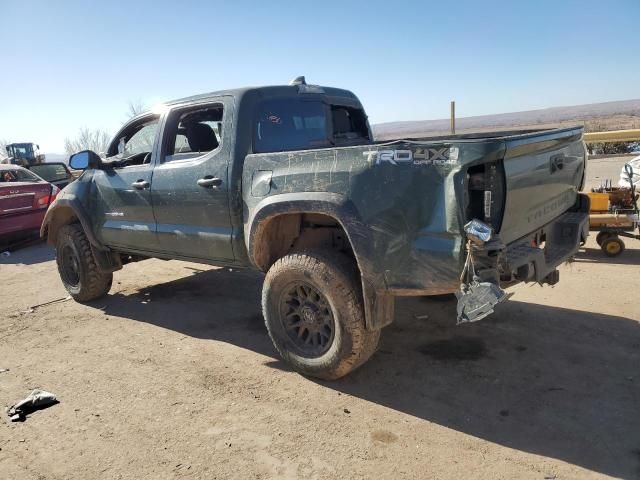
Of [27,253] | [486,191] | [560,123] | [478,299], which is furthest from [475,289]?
[560,123]

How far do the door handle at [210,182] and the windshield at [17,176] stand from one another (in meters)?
8.65

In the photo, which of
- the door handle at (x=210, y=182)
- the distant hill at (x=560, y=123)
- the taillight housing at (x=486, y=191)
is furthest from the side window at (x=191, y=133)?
the distant hill at (x=560, y=123)

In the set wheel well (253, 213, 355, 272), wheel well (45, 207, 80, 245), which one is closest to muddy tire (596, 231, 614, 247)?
wheel well (253, 213, 355, 272)

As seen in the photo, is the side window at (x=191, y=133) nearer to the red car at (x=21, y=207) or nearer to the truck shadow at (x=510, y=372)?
the truck shadow at (x=510, y=372)

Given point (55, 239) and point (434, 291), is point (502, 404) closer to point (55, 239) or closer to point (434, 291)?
point (434, 291)

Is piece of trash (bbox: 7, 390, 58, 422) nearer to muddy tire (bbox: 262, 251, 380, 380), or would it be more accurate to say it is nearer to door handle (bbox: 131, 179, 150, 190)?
muddy tire (bbox: 262, 251, 380, 380)

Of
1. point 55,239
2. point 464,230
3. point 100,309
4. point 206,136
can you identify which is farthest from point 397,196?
point 55,239

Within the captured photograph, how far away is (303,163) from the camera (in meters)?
3.36

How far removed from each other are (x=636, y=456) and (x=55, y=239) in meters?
6.05

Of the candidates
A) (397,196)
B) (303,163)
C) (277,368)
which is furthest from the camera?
(277,368)

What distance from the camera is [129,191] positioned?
4809 mm

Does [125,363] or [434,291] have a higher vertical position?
[434,291]

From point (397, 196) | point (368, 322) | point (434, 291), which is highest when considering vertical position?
point (397, 196)

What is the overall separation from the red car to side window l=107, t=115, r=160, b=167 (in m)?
5.08
